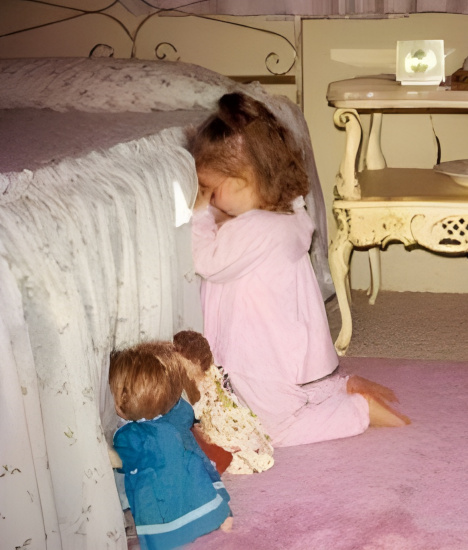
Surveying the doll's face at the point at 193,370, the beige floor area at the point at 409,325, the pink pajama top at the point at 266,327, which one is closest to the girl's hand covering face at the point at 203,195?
the pink pajama top at the point at 266,327

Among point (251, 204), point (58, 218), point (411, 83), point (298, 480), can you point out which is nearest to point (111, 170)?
point (58, 218)

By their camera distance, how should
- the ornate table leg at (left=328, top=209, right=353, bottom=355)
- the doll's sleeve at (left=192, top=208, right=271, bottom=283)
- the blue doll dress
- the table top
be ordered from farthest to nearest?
the ornate table leg at (left=328, top=209, right=353, bottom=355), the table top, the doll's sleeve at (left=192, top=208, right=271, bottom=283), the blue doll dress

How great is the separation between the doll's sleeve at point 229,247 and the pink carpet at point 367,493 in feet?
1.37

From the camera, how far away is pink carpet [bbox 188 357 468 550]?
146cm

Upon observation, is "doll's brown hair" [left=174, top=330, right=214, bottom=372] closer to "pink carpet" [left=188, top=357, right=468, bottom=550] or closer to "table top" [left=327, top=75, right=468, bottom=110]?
"pink carpet" [left=188, top=357, right=468, bottom=550]

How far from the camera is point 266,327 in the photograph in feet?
5.90

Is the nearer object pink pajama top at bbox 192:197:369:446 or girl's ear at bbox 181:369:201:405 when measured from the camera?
girl's ear at bbox 181:369:201:405

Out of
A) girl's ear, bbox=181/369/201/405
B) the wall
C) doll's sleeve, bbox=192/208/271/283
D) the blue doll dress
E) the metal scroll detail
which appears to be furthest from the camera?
the metal scroll detail

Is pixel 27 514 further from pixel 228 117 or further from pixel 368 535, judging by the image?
pixel 228 117

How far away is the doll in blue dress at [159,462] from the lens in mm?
1405

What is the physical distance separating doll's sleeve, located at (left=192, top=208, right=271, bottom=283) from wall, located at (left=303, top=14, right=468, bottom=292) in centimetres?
116

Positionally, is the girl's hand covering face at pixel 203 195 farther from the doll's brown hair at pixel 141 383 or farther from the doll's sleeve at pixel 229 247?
the doll's brown hair at pixel 141 383

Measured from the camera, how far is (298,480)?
167cm

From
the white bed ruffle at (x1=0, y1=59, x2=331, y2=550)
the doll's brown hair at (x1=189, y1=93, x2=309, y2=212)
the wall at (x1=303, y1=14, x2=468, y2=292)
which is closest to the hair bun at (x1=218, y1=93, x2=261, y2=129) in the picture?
the doll's brown hair at (x1=189, y1=93, x2=309, y2=212)
